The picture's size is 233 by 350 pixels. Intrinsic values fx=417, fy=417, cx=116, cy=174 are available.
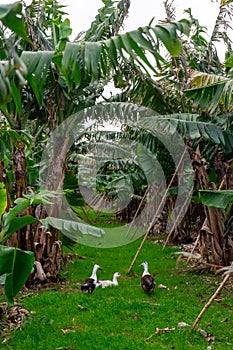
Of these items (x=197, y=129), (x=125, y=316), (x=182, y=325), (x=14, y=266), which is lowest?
(x=125, y=316)

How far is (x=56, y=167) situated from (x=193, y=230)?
19.5 feet

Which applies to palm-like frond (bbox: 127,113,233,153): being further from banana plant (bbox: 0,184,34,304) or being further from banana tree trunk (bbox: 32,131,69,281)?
banana plant (bbox: 0,184,34,304)

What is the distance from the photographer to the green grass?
4008mm

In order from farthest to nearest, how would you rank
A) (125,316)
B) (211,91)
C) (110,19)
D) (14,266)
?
(110,19) < (211,91) < (125,316) < (14,266)

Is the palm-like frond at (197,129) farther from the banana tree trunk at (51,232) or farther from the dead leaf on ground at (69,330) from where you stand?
the dead leaf on ground at (69,330)

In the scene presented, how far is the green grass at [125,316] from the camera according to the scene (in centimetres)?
401

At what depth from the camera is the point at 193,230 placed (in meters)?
11.2

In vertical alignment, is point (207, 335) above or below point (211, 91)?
below

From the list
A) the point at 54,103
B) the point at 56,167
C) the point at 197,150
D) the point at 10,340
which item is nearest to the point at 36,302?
the point at 10,340

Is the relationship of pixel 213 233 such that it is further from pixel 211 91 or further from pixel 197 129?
pixel 211 91

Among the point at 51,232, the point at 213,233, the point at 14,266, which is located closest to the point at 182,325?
the point at 14,266

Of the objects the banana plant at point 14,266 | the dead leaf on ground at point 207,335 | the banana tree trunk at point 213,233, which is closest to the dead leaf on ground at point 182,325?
the dead leaf on ground at point 207,335

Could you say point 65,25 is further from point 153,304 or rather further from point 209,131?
point 153,304

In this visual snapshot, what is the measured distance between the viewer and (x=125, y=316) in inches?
190
